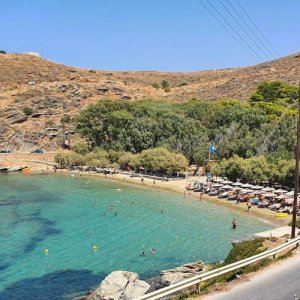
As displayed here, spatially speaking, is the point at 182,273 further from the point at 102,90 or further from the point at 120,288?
the point at 102,90

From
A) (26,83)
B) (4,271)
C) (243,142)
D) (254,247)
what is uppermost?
(26,83)

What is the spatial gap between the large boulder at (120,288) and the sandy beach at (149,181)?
23.4m

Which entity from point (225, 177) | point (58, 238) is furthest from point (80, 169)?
point (58, 238)

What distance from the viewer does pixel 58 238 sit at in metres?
40.4

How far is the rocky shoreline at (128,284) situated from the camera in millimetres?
24078

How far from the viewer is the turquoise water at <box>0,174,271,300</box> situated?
3058 centimetres

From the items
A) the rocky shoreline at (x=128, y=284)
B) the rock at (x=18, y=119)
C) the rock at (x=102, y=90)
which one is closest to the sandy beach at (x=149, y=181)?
the rock at (x=18, y=119)

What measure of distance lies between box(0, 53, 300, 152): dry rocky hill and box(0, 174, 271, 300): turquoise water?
49411 mm

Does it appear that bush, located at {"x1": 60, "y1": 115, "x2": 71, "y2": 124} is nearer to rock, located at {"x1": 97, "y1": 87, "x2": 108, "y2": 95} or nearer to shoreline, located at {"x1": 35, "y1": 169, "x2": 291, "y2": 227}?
shoreline, located at {"x1": 35, "y1": 169, "x2": 291, "y2": 227}

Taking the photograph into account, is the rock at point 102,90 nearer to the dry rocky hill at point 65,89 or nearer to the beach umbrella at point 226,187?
the dry rocky hill at point 65,89

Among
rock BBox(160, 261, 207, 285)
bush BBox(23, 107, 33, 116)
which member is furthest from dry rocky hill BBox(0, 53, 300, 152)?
rock BBox(160, 261, 207, 285)

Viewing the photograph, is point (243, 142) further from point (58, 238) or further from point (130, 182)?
point (58, 238)

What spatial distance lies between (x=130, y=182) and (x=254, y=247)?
51102 millimetres

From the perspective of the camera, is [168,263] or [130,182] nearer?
[168,263]
